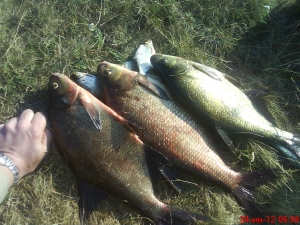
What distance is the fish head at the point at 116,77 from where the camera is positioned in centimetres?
337

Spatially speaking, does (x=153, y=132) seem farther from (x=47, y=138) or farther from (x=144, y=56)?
(x=47, y=138)

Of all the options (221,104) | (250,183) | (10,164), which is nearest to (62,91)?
(10,164)

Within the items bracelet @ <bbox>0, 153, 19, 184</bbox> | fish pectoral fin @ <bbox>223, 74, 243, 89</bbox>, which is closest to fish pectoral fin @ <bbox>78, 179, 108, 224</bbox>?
bracelet @ <bbox>0, 153, 19, 184</bbox>

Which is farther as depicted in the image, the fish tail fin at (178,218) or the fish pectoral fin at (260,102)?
the fish pectoral fin at (260,102)

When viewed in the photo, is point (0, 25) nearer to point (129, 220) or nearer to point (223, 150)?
point (129, 220)

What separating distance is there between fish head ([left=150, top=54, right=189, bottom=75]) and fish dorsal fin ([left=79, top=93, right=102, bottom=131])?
0.76m

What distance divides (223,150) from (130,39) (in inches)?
63.0

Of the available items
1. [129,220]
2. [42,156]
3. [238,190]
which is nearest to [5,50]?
[42,156]

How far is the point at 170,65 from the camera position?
340 cm

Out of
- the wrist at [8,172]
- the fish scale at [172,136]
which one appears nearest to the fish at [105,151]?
the fish scale at [172,136]

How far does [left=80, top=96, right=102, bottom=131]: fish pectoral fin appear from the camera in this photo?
325 centimetres

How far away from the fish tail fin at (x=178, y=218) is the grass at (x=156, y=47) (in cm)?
20

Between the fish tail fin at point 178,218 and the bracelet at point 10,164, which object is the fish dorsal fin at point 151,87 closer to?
the fish tail fin at point 178,218

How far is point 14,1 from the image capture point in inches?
156
